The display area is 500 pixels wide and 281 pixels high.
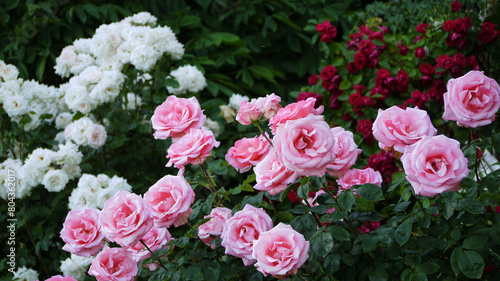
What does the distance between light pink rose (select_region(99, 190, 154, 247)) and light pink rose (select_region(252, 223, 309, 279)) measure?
262 mm

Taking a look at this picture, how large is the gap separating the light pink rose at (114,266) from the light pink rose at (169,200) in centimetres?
14

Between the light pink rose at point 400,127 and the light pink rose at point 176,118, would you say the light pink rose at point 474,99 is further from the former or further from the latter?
the light pink rose at point 176,118

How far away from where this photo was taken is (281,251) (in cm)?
101

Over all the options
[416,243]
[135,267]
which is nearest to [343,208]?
[416,243]

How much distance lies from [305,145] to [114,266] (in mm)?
588

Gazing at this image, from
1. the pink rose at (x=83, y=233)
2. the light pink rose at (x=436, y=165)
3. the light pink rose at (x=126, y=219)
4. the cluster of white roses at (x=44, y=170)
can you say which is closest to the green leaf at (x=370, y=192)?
the light pink rose at (x=436, y=165)

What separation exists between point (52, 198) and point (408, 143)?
5.78 feet

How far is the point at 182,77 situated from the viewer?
2508 millimetres

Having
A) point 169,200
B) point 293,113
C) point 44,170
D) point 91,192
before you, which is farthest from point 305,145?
point 44,170

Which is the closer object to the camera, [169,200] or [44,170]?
[169,200]

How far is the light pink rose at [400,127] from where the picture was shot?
110 cm

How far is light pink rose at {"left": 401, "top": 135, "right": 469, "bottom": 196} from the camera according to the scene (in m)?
0.96

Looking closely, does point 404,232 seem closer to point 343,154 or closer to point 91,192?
point 343,154

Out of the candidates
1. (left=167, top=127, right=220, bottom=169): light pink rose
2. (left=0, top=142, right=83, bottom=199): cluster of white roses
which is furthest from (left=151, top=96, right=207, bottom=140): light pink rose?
(left=0, top=142, right=83, bottom=199): cluster of white roses
